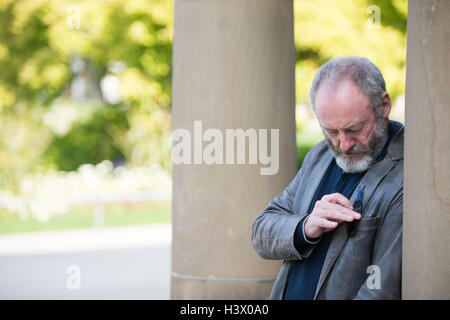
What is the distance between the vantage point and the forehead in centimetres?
297

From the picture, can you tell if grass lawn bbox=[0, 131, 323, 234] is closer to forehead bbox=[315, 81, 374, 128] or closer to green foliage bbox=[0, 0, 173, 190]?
green foliage bbox=[0, 0, 173, 190]

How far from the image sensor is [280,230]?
125 inches

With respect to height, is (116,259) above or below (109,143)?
below

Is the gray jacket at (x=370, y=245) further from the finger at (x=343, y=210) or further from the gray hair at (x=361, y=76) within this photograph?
the gray hair at (x=361, y=76)

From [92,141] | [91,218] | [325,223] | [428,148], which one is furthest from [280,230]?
[92,141]

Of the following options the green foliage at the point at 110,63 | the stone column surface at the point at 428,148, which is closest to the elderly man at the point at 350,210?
the stone column surface at the point at 428,148

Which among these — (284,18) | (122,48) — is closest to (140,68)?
(122,48)

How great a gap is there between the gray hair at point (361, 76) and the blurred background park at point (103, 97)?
31.5 ft

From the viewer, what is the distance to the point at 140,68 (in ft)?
56.3

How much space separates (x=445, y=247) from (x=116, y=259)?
26.8 feet

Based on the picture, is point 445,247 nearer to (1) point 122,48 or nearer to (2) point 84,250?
(2) point 84,250

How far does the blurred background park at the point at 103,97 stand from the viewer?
44.1ft

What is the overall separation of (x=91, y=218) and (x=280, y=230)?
11.6 m

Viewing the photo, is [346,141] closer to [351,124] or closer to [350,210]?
[351,124]
